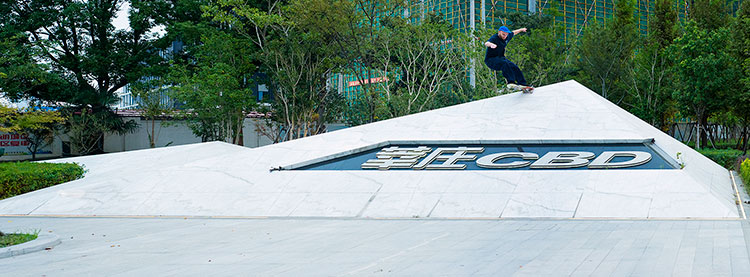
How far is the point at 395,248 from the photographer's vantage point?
25.3ft

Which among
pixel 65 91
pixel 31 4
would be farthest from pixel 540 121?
pixel 31 4

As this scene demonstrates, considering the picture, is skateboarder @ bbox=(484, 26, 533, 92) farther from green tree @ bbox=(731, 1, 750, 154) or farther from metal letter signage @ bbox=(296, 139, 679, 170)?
green tree @ bbox=(731, 1, 750, 154)

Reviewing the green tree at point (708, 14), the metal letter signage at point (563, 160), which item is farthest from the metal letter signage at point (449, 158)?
the green tree at point (708, 14)

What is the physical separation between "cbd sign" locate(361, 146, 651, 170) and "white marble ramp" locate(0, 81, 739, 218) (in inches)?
14.7

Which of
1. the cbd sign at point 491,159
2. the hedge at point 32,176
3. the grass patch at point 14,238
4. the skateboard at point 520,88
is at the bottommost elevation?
the grass patch at point 14,238

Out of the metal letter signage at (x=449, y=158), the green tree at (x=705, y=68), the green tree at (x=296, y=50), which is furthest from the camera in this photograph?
the green tree at (x=296, y=50)

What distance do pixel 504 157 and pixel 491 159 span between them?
0.31 metres

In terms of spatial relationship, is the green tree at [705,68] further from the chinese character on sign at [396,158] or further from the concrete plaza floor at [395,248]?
the concrete plaza floor at [395,248]

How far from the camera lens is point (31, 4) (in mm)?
31984

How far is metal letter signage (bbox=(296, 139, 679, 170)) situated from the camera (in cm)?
1267

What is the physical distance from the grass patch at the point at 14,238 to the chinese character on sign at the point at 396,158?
6896 millimetres

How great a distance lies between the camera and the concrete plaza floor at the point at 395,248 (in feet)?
20.9

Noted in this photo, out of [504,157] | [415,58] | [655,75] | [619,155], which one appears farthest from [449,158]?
[655,75]

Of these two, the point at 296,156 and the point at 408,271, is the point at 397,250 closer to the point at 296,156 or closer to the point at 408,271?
the point at 408,271
